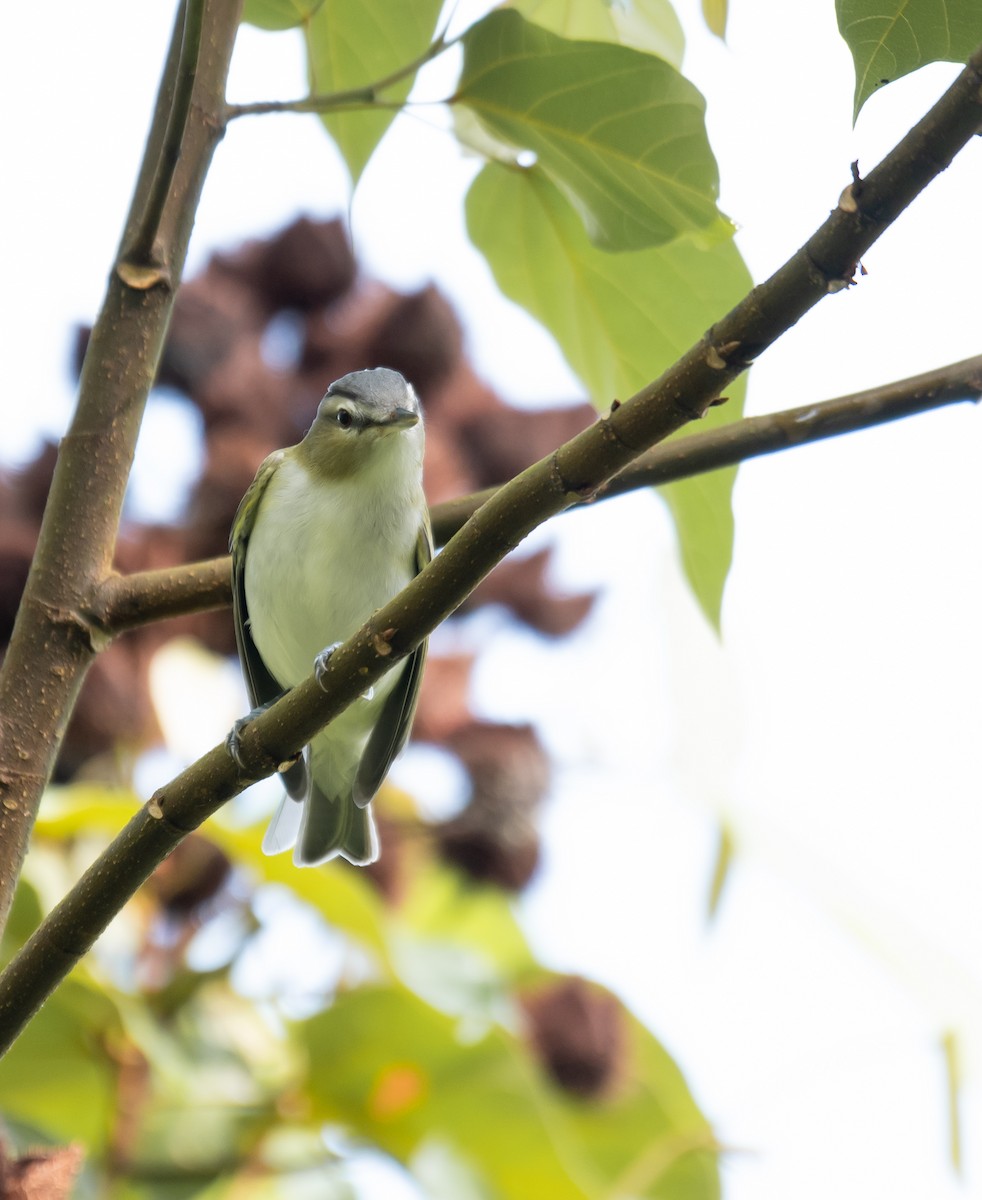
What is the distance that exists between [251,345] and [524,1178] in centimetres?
155

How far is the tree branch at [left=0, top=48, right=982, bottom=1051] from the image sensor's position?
0.94 meters

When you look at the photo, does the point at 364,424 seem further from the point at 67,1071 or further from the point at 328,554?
the point at 67,1071

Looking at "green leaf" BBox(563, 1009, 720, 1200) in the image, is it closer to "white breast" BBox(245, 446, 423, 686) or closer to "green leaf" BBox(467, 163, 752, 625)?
"white breast" BBox(245, 446, 423, 686)

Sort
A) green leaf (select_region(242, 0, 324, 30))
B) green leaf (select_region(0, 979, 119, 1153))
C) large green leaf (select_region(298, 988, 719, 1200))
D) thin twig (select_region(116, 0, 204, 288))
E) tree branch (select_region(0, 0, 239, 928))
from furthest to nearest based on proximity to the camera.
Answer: large green leaf (select_region(298, 988, 719, 1200)), green leaf (select_region(0, 979, 119, 1153)), green leaf (select_region(242, 0, 324, 30)), tree branch (select_region(0, 0, 239, 928)), thin twig (select_region(116, 0, 204, 288))

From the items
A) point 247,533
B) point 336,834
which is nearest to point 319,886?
point 336,834

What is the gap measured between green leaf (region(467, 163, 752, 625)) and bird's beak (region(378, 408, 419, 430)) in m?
0.51

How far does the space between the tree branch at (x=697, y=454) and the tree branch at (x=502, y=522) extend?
0.05 meters

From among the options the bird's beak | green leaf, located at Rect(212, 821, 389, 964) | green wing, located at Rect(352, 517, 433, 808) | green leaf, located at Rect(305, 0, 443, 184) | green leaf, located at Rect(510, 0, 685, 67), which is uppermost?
green leaf, located at Rect(510, 0, 685, 67)

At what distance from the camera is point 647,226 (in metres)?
1.44

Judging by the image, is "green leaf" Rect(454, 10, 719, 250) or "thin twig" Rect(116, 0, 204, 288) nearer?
"thin twig" Rect(116, 0, 204, 288)

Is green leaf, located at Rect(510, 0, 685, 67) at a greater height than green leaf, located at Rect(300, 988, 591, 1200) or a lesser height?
greater

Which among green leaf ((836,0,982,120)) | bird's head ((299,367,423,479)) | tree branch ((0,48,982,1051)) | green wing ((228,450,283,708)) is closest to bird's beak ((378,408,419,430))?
bird's head ((299,367,423,479))

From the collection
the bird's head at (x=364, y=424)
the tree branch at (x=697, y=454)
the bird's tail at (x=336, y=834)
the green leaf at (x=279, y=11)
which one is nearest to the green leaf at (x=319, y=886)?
the bird's tail at (x=336, y=834)

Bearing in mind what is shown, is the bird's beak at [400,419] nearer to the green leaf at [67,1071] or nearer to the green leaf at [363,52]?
the green leaf at [363,52]
